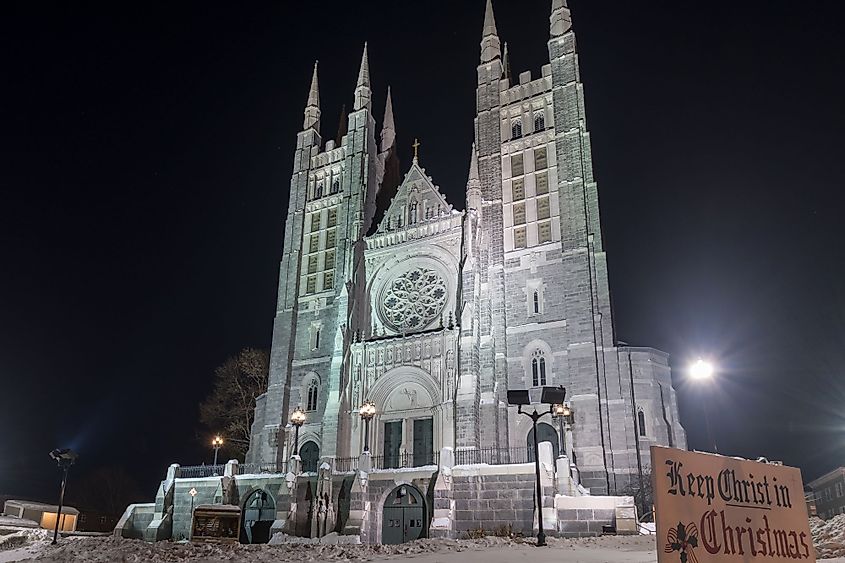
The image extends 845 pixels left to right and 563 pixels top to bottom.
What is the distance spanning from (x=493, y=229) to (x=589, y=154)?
6.71m

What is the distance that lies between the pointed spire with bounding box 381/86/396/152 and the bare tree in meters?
18.1

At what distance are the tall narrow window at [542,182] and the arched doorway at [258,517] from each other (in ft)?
71.5

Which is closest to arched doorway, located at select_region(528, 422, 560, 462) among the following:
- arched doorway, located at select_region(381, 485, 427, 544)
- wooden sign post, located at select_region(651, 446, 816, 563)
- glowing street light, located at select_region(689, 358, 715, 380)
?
arched doorway, located at select_region(381, 485, 427, 544)

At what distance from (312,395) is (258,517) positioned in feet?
27.7

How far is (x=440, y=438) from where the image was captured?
1297 inches

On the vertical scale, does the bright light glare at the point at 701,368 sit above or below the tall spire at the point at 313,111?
below

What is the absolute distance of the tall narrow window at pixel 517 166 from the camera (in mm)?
38500

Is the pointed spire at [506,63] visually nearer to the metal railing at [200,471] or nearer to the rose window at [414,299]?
the rose window at [414,299]

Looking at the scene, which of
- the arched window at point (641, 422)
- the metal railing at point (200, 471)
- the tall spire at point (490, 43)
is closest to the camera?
the arched window at point (641, 422)

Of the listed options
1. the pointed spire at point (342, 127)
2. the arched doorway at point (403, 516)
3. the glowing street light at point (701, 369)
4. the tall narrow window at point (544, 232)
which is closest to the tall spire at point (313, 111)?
the pointed spire at point (342, 127)

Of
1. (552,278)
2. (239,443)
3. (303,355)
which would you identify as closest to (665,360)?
(552,278)

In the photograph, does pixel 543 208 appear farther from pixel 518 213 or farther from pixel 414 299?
pixel 414 299

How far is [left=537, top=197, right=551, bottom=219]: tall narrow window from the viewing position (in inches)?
1439

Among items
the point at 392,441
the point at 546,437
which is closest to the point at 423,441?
the point at 392,441
